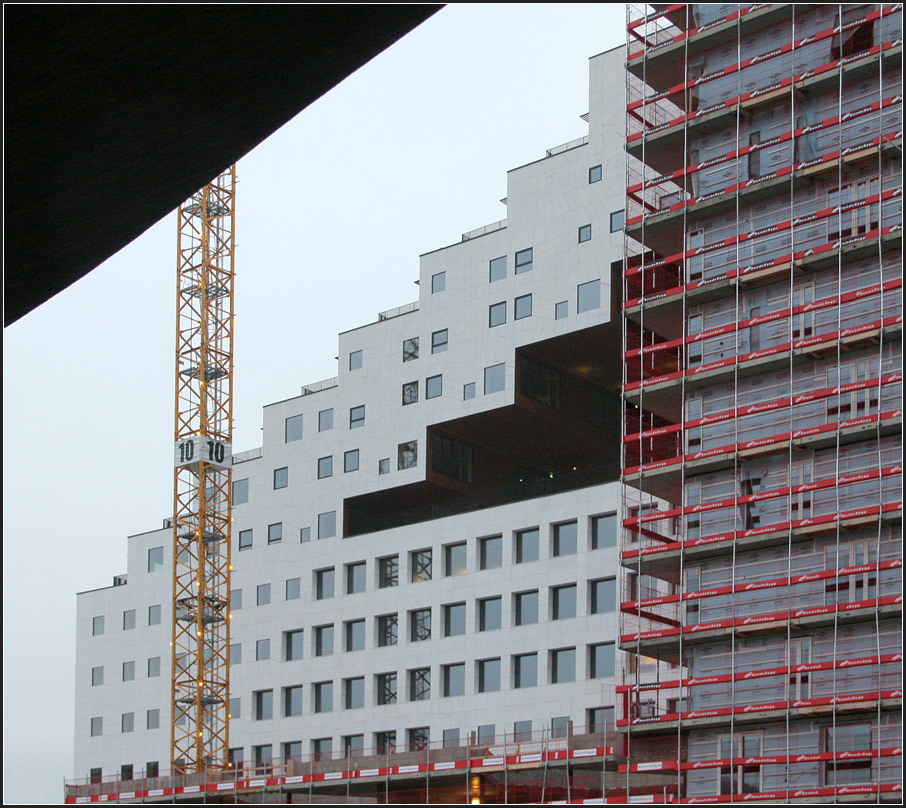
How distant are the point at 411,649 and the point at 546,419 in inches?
542

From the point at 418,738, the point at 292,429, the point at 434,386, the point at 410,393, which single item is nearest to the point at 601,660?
the point at 418,738

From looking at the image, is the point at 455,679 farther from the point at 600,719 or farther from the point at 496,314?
the point at 496,314

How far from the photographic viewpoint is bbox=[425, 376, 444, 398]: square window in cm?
7631

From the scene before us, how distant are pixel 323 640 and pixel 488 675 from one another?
12.0 m

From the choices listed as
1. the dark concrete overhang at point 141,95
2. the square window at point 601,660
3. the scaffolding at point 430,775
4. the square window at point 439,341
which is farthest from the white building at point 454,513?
the dark concrete overhang at point 141,95

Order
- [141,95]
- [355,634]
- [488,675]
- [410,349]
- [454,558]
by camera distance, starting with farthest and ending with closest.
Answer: [410,349]
[355,634]
[454,558]
[488,675]
[141,95]

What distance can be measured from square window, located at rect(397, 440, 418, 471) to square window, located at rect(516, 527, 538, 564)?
8096 millimetres

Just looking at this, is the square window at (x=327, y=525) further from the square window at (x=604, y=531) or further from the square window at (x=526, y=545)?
the square window at (x=604, y=531)

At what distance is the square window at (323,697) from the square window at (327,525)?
7937 mm

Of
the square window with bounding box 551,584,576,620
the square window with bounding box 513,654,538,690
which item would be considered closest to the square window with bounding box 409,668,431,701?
the square window with bounding box 513,654,538,690

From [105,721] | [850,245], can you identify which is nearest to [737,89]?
[850,245]

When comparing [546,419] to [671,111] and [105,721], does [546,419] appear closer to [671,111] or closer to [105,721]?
[671,111]

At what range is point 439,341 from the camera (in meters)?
77.1

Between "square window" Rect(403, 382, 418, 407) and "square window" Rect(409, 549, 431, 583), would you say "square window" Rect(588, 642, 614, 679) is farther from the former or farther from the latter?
"square window" Rect(403, 382, 418, 407)
